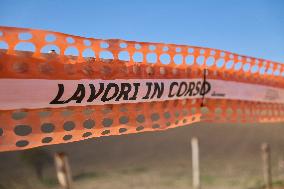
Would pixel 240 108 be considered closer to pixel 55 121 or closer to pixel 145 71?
pixel 145 71

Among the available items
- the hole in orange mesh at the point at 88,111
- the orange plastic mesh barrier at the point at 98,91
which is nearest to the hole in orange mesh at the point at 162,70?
the orange plastic mesh barrier at the point at 98,91

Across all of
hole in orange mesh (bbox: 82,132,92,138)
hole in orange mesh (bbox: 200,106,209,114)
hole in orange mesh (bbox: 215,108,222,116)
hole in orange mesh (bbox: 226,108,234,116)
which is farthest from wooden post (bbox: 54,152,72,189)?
hole in orange mesh (bbox: 226,108,234,116)

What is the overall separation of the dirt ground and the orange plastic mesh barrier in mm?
623

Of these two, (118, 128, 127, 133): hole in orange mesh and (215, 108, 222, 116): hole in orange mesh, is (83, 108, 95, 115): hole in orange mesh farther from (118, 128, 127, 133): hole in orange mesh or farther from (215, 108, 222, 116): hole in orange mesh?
(215, 108, 222, 116): hole in orange mesh

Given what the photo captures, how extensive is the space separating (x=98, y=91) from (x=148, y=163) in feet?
6.42

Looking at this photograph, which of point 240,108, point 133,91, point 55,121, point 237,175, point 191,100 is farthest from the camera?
point 240,108

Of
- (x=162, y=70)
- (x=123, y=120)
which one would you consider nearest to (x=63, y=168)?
(x=123, y=120)

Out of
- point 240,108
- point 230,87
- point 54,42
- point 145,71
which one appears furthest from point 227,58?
point 54,42

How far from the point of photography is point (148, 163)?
5.56 m

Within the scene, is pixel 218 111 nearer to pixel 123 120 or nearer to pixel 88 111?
pixel 123 120

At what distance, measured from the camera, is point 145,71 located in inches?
197

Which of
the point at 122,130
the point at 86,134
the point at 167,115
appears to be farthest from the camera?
the point at 167,115

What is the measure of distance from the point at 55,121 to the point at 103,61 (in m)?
1.11

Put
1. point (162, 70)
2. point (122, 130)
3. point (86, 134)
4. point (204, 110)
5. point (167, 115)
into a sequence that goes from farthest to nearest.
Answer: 1. point (204, 110)
2. point (167, 115)
3. point (162, 70)
4. point (122, 130)
5. point (86, 134)
